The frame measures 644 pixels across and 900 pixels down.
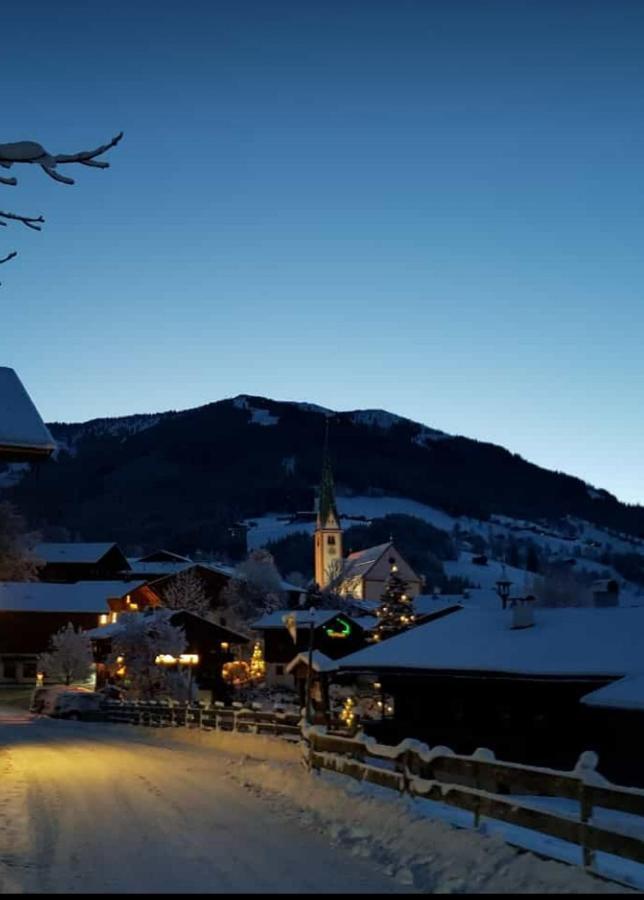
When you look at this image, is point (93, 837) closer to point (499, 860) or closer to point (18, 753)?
point (499, 860)

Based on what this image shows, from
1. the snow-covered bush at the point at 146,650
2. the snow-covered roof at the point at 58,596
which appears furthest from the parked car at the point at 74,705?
the snow-covered roof at the point at 58,596

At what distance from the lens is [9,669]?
88.1 m

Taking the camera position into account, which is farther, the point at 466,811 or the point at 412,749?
the point at 412,749

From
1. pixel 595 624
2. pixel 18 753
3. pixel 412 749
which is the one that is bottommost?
pixel 18 753

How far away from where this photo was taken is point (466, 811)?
1342cm

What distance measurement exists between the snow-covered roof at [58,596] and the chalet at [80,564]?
90.5 feet

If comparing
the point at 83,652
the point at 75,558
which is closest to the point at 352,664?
the point at 83,652

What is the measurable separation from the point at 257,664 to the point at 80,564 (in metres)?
46.1

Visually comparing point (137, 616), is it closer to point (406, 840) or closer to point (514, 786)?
point (514, 786)

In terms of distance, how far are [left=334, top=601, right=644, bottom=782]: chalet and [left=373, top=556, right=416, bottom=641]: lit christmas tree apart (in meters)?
26.3

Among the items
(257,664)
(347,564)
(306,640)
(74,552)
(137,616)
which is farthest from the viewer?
A: (347,564)

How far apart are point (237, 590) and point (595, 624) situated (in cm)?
8070

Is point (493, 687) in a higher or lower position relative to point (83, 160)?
lower

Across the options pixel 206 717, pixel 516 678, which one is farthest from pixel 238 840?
pixel 206 717
